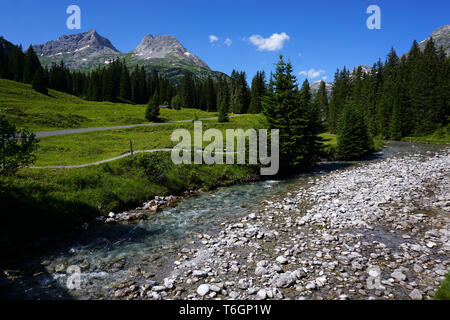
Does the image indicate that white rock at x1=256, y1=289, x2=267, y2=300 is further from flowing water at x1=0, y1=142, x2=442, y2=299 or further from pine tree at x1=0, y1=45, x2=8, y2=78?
pine tree at x1=0, y1=45, x2=8, y2=78

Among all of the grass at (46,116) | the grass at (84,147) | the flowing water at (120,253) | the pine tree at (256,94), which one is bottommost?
the flowing water at (120,253)

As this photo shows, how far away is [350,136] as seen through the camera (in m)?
38.3

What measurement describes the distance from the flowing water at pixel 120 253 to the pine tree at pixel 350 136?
27.7 m

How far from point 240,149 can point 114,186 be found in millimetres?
15196

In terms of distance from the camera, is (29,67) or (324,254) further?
(29,67)

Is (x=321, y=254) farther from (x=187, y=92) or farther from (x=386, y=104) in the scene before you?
(x=187, y=92)

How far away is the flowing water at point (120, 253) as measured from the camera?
319 inches

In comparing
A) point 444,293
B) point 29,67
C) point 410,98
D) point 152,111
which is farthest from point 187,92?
point 444,293

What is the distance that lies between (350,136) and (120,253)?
39.1m

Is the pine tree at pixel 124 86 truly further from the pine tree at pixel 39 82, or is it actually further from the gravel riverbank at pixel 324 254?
the gravel riverbank at pixel 324 254

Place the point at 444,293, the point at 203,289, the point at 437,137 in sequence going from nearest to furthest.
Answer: the point at 444,293, the point at 203,289, the point at 437,137

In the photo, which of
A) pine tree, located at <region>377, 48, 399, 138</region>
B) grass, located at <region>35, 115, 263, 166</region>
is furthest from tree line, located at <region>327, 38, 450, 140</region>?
grass, located at <region>35, 115, 263, 166</region>

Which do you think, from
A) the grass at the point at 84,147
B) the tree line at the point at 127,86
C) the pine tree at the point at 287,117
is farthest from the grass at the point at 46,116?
the pine tree at the point at 287,117
